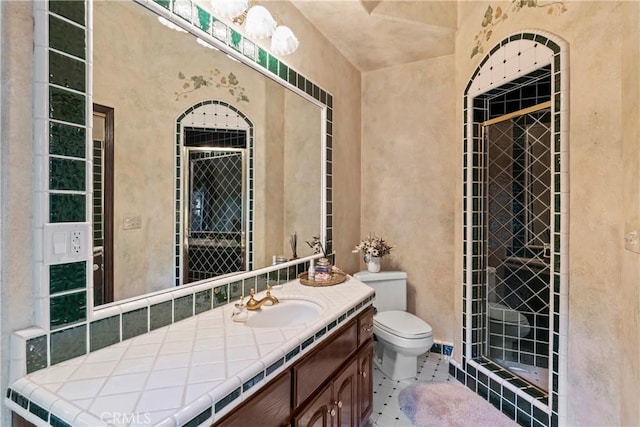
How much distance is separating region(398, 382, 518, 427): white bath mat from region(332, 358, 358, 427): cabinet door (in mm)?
631

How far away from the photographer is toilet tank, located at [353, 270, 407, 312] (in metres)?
2.71

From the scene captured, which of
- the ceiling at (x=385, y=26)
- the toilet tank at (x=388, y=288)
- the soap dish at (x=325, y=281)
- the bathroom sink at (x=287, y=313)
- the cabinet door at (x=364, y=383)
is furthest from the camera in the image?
the toilet tank at (x=388, y=288)

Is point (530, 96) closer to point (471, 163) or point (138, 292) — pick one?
point (471, 163)

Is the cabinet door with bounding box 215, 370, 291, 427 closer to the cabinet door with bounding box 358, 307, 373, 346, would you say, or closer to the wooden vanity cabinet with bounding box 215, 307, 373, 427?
the wooden vanity cabinet with bounding box 215, 307, 373, 427

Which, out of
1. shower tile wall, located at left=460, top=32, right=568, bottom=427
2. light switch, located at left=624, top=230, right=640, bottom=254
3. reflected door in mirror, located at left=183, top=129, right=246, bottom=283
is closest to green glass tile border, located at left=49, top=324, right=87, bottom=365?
reflected door in mirror, located at left=183, top=129, right=246, bottom=283

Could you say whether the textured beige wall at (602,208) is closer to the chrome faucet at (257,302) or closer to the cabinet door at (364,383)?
the cabinet door at (364,383)

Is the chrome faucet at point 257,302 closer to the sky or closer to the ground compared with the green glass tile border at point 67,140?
closer to the ground

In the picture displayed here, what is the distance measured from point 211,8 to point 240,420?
5.30 feet

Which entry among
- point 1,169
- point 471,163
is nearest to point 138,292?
point 1,169

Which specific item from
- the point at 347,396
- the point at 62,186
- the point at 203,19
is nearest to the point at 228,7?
the point at 203,19

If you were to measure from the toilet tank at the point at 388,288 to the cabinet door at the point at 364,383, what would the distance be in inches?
37.8

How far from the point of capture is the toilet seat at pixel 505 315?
7.54 ft

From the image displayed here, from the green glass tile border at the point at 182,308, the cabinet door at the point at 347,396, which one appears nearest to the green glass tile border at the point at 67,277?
the green glass tile border at the point at 182,308

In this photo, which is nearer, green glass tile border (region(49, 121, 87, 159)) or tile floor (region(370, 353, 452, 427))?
green glass tile border (region(49, 121, 87, 159))
